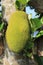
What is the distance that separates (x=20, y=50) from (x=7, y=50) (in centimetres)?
9

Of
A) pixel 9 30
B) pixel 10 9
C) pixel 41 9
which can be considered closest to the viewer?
pixel 9 30

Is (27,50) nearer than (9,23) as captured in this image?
No

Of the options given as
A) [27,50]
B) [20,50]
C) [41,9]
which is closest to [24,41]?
[20,50]

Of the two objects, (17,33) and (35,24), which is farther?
(35,24)

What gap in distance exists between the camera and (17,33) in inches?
51.2

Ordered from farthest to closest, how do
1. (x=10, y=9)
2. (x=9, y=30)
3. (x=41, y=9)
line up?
(x=41, y=9)
(x=10, y=9)
(x=9, y=30)

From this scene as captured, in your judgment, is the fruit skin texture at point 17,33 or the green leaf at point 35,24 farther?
the green leaf at point 35,24

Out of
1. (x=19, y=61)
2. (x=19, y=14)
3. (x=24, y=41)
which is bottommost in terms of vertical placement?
(x=19, y=61)

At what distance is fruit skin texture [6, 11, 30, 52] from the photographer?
1306 mm

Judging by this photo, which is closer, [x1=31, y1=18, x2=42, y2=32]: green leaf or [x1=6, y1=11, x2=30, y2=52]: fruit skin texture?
[x1=6, y1=11, x2=30, y2=52]: fruit skin texture

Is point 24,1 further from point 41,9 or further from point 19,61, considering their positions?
point 19,61

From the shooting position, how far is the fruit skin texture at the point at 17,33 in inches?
51.4

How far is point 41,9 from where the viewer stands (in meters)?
1.61

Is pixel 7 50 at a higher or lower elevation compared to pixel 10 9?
lower
